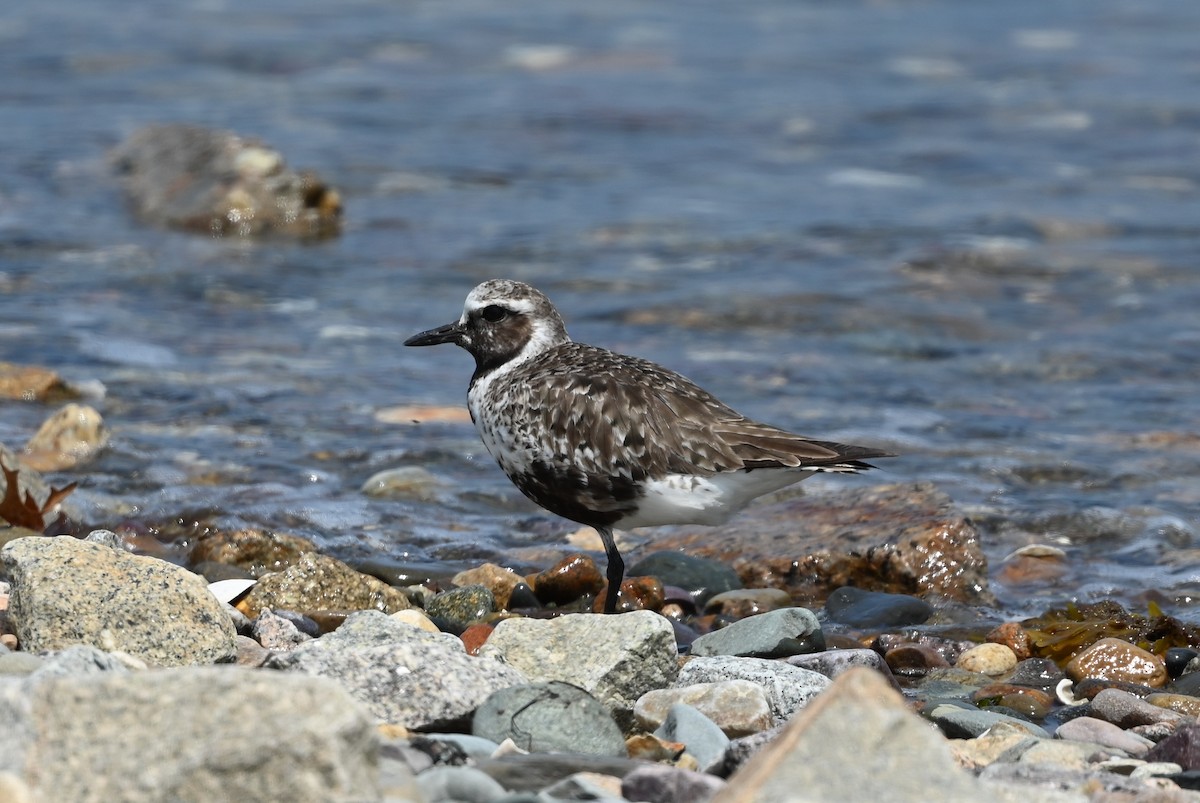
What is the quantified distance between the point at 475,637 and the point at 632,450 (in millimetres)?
1043

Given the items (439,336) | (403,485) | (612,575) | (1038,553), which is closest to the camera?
(612,575)

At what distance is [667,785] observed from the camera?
382cm

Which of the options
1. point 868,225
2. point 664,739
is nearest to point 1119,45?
point 868,225

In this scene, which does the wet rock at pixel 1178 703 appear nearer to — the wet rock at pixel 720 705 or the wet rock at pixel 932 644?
the wet rock at pixel 932 644

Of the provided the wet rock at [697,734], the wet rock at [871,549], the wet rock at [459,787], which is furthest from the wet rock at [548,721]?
the wet rock at [871,549]

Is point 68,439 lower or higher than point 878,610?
higher

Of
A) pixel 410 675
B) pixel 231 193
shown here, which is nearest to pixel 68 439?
pixel 410 675

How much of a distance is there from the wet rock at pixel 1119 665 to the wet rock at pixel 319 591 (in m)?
2.55

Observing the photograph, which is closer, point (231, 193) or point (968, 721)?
point (968, 721)

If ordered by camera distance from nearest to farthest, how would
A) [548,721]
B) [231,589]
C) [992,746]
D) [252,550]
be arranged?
[548,721]
[992,746]
[231,589]
[252,550]

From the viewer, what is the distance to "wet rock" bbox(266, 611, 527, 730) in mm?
4426

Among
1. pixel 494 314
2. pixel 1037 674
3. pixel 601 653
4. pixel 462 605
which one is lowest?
pixel 1037 674

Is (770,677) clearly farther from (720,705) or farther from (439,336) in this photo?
(439,336)

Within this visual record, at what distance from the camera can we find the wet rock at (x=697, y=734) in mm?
4324
